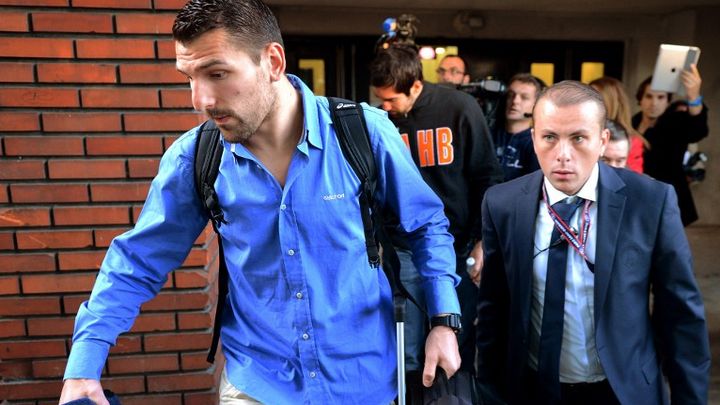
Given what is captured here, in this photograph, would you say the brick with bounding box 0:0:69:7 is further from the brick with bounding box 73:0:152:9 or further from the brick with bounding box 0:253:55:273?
the brick with bounding box 0:253:55:273

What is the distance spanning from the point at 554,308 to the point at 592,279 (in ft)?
0.52

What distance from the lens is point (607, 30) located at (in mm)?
9039

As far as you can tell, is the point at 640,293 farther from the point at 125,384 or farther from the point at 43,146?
the point at 43,146

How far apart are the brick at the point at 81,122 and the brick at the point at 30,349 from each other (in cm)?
95

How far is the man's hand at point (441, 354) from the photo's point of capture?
169cm

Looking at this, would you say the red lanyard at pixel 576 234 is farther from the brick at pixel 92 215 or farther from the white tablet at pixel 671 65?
the white tablet at pixel 671 65

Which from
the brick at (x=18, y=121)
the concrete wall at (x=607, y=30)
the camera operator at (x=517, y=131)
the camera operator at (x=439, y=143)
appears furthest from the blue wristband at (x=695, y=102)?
the concrete wall at (x=607, y=30)

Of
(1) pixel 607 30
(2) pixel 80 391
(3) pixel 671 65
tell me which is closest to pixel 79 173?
(2) pixel 80 391

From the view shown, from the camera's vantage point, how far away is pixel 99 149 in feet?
8.60

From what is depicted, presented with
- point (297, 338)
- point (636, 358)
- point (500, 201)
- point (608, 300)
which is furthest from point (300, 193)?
point (636, 358)

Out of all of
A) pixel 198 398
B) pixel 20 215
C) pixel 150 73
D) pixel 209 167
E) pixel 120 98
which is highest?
pixel 150 73

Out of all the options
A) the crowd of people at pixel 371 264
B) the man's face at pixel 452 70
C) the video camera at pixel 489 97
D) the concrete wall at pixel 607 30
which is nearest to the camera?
the crowd of people at pixel 371 264

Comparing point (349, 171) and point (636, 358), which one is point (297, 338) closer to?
point (349, 171)

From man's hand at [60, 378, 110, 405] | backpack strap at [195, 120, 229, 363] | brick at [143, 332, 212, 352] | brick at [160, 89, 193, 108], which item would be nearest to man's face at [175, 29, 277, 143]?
backpack strap at [195, 120, 229, 363]
